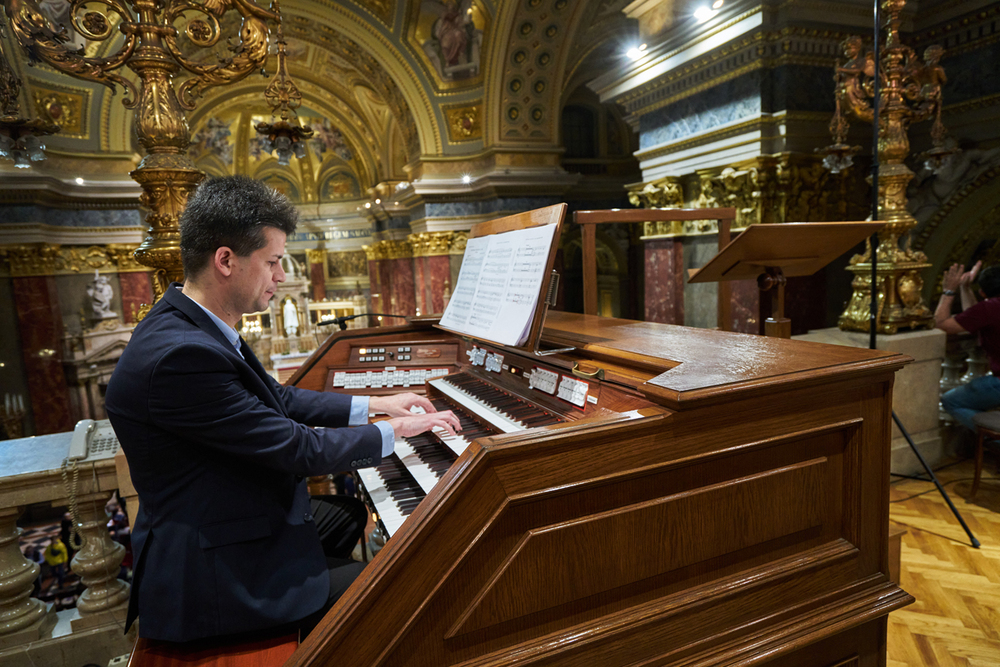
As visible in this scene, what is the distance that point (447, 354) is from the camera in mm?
3066

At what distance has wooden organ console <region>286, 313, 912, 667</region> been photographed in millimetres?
1185

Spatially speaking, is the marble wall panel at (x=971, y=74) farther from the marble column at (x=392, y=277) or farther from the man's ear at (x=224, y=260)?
the marble column at (x=392, y=277)

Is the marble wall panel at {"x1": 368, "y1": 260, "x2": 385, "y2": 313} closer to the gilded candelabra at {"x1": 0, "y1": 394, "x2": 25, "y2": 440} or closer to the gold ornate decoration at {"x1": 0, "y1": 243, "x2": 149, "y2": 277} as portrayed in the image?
the gold ornate decoration at {"x1": 0, "y1": 243, "x2": 149, "y2": 277}

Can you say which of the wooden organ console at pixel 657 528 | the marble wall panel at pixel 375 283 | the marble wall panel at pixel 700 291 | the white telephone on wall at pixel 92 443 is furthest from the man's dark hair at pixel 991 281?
the marble wall panel at pixel 375 283

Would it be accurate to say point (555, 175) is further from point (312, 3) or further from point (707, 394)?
point (707, 394)

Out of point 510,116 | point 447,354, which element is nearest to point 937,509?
point 447,354

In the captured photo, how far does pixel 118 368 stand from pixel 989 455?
6.23m

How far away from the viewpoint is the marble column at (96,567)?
84.4 inches

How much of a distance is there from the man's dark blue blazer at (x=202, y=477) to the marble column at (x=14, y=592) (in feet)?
3.68

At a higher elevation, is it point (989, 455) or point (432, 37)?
point (432, 37)

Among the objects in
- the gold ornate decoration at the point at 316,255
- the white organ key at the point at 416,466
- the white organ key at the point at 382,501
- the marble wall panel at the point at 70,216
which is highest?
the marble wall panel at the point at 70,216

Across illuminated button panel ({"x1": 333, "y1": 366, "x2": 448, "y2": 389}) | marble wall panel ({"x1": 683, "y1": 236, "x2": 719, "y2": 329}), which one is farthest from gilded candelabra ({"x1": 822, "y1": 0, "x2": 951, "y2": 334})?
illuminated button panel ({"x1": 333, "y1": 366, "x2": 448, "y2": 389})

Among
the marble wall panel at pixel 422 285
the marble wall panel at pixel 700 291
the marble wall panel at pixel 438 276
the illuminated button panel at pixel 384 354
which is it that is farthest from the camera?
the marble wall panel at pixel 422 285

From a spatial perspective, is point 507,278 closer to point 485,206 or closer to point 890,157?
point 890,157
